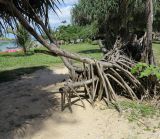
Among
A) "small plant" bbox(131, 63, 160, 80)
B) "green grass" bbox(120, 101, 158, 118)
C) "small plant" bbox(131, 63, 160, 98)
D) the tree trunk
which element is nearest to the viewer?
"green grass" bbox(120, 101, 158, 118)

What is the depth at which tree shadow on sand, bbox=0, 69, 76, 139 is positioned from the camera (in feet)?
23.7

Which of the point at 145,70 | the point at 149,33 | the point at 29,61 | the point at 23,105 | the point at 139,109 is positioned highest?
the point at 149,33

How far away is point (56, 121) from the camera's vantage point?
24.6ft

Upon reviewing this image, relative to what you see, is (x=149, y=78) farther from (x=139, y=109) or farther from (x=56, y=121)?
(x=56, y=121)

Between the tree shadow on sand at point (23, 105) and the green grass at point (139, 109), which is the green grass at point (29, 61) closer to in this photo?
the tree shadow on sand at point (23, 105)

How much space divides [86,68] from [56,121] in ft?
6.19

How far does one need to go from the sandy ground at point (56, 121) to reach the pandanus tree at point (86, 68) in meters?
0.42

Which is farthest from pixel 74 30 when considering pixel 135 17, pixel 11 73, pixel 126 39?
pixel 126 39

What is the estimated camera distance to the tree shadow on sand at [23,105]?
23.7 feet

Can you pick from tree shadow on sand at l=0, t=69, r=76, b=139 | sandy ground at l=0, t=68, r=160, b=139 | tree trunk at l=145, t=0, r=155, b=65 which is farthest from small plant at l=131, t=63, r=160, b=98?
tree shadow on sand at l=0, t=69, r=76, b=139

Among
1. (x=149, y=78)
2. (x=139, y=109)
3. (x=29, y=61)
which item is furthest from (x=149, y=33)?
(x=29, y=61)

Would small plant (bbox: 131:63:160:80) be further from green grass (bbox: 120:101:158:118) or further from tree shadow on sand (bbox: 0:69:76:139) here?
tree shadow on sand (bbox: 0:69:76:139)

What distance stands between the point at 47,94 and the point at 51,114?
4.53 ft

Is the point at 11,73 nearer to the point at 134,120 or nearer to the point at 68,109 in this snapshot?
the point at 68,109
